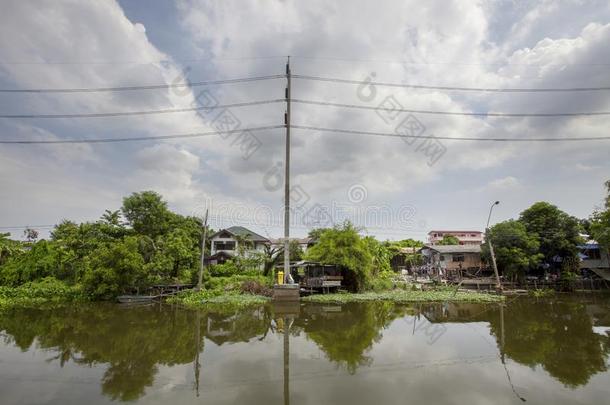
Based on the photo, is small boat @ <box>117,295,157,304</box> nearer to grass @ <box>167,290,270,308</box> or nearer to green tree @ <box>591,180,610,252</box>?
grass @ <box>167,290,270,308</box>

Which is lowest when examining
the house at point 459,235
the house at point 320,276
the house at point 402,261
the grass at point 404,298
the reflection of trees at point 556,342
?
the reflection of trees at point 556,342

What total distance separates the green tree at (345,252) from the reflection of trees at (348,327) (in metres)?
4.70

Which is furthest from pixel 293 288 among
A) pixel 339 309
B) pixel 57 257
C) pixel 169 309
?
pixel 57 257

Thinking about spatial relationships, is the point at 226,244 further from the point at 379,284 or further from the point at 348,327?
the point at 348,327

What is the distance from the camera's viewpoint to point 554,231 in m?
33.7

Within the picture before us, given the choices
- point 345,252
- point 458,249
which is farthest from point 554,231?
point 345,252

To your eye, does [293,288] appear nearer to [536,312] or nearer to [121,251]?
[121,251]

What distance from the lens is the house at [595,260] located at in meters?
37.0

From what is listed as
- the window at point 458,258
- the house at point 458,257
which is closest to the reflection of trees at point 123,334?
the house at point 458,257

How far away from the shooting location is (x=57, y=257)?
30.0 m

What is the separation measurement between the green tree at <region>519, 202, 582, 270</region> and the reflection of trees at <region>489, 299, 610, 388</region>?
15.0 m

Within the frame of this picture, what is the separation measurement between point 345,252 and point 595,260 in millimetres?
31224

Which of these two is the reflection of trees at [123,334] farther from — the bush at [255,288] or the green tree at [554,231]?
the green tree at [554,231]

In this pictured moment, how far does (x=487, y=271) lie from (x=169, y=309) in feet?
115
